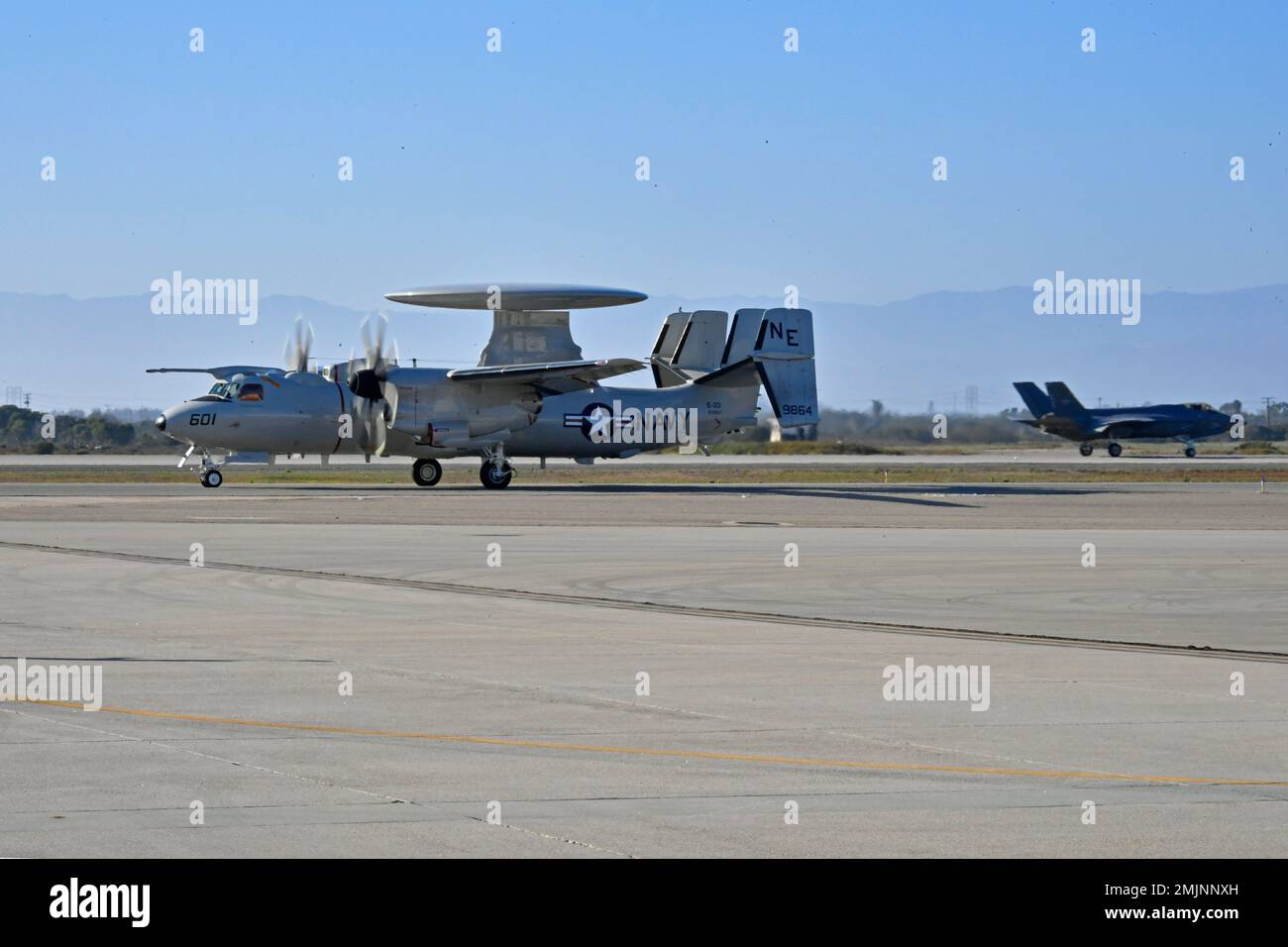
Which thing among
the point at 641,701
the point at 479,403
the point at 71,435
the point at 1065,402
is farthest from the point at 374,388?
the point at 71,435

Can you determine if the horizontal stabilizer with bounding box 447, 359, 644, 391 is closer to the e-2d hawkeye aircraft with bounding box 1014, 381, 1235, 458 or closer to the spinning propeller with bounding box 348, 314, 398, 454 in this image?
the spinning propeller with bounding box 348, 314, 398, 454

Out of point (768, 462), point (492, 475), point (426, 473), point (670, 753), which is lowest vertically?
point (670, 753)

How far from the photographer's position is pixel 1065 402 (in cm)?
9706

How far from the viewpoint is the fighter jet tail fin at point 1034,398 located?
98.1 meters

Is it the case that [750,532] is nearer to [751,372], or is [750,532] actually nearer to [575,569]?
[575,569]

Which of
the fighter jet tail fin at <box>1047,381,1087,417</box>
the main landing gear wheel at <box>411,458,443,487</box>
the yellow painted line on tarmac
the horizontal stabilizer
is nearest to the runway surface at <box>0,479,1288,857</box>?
the yellow painted line on tarmac

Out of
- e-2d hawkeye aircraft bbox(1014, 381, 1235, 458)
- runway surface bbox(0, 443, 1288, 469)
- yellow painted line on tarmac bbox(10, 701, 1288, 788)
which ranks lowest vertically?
yellow painted line on tarmac bbox(10, 701, 1288, 788)

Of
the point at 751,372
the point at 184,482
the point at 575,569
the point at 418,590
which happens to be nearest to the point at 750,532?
the point at 575,569

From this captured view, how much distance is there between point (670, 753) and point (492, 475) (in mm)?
40008

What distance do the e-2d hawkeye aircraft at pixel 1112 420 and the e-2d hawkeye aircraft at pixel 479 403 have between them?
48.9 m

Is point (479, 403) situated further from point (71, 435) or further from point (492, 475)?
point (71, 435)

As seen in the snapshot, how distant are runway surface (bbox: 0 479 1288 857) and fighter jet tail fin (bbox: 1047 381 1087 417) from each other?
69829 mm

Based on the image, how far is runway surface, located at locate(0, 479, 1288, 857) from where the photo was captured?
7.91 meters
